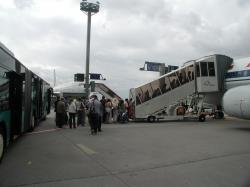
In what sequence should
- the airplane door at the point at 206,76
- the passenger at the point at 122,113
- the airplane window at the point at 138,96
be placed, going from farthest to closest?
the airplane door at the point at 206,76
the airplane window at the point at 138,96
the passenger at the point at 122,113

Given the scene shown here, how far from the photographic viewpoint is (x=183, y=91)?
21.2 meters

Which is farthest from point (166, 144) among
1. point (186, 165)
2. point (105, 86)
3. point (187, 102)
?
point (105, 86)

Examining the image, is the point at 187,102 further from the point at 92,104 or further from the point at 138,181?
the point at 138,181

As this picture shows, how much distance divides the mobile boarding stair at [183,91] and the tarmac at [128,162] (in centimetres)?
882

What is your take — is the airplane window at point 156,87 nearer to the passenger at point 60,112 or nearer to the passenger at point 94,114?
the passenger at point 60,112

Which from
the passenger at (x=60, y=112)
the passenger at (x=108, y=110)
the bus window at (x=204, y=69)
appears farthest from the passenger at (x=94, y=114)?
the bus window at (x=204, y=69)

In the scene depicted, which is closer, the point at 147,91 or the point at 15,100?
the point at 15,100

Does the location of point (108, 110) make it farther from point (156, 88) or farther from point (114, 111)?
point (156, 88)

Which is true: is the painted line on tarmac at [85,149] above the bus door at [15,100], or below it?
below

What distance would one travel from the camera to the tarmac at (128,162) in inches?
242

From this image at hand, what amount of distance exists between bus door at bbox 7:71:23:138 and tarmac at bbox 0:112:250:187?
749 mm

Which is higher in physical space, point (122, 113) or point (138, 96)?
point (138, 96)

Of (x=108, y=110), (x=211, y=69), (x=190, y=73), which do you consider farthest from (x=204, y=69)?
(x=108, y=110)

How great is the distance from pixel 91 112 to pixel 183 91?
30.4 feet
